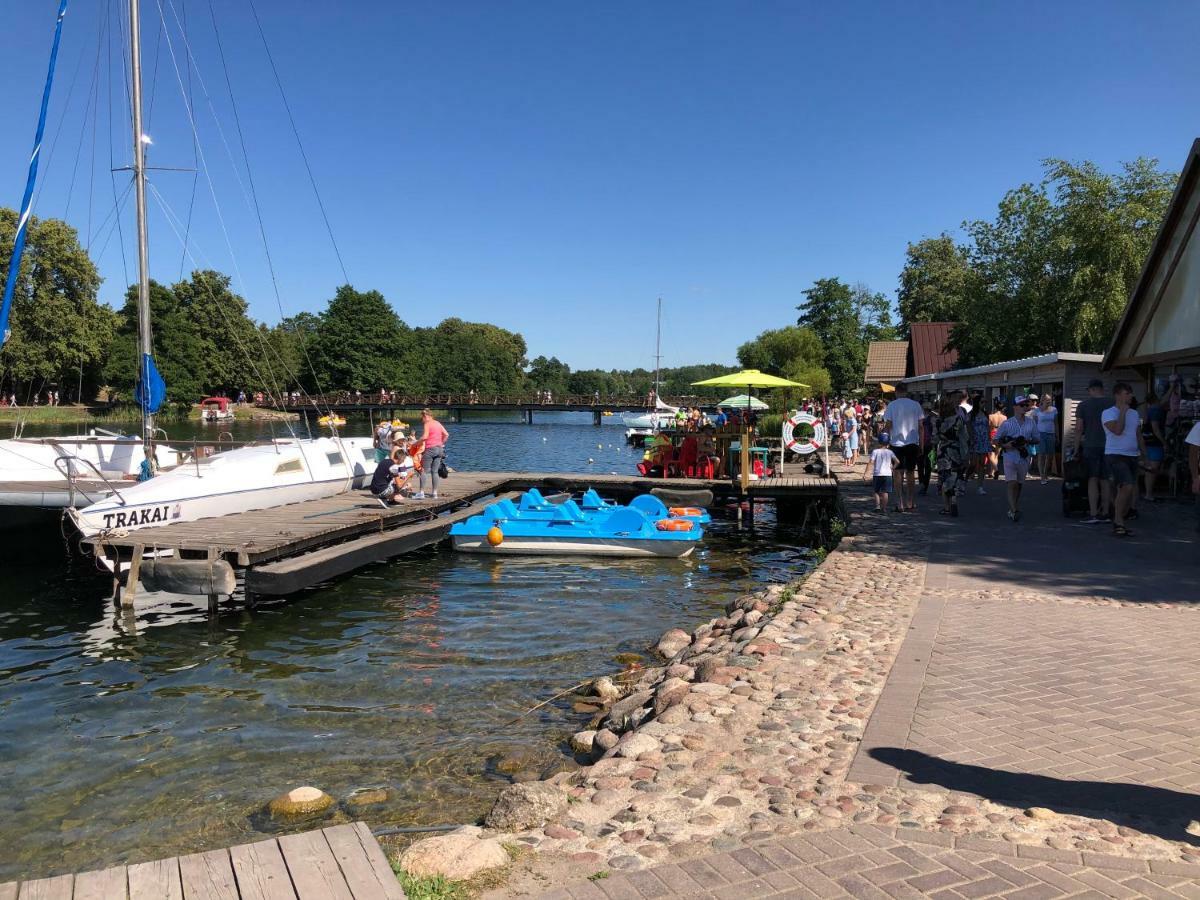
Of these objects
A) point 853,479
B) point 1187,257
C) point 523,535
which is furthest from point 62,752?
point 853,479

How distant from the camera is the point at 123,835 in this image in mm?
5809

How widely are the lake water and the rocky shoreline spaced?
115 cm

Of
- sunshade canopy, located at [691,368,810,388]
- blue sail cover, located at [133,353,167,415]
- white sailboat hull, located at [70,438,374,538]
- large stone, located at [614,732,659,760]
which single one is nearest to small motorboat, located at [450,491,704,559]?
white sailboat hull, located at [70,438,374,538]

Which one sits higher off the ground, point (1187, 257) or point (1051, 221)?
point (1051, 221)

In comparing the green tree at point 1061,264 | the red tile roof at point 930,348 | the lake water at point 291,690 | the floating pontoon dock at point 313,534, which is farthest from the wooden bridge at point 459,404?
the lake water at point 291,690

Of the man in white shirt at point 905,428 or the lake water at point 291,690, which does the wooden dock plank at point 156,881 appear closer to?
the lake water at point 291,690

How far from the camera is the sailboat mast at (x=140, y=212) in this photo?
1645cm

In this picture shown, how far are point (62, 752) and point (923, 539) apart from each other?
35.0ft

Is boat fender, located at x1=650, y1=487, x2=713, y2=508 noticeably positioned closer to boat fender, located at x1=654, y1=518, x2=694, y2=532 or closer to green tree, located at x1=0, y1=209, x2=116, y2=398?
boat fender, located at x1=654, y1=518, x2=694, y2=532

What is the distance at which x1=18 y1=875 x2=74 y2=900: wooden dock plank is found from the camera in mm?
3619

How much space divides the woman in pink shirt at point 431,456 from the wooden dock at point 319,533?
345mm

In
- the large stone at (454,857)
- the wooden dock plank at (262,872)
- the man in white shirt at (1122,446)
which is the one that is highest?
the man in white shirt at (1122,446)

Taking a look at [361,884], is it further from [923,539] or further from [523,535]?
[523,535]

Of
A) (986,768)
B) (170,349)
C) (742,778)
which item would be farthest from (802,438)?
(170,349)
